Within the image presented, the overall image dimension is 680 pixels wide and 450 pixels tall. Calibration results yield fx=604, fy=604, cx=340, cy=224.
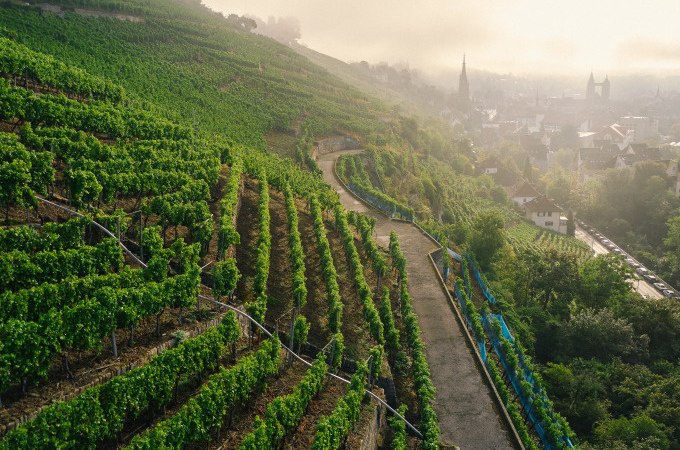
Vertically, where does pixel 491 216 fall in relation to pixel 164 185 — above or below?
below

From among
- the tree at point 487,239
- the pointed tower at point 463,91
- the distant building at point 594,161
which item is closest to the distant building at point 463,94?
the pointed tower at point 463,91

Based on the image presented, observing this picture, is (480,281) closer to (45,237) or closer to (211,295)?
(211,295)

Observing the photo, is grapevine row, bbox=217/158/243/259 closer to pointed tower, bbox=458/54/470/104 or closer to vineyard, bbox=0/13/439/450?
vineyard, bbox=0/13/439/450

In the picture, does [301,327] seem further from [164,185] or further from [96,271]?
[164,185]

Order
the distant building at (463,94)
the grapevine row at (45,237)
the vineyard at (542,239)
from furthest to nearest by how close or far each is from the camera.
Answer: the distant building at (463,94)
the vineyard at (542,239)
the grapevine row at (45,237)

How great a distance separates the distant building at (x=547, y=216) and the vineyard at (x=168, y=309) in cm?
5098

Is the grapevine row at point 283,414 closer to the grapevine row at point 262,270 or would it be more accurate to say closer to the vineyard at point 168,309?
the vineyard at point 168,309

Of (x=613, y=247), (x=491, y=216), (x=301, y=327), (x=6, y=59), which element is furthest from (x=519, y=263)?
(x=613, y=247)

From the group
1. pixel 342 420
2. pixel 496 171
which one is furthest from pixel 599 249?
pixel 342 420

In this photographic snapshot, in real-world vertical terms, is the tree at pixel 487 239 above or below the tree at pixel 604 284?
above

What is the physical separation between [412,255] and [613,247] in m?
48.4

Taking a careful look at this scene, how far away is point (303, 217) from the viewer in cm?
3666

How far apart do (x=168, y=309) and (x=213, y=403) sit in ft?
19.8

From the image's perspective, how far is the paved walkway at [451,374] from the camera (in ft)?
67.8
